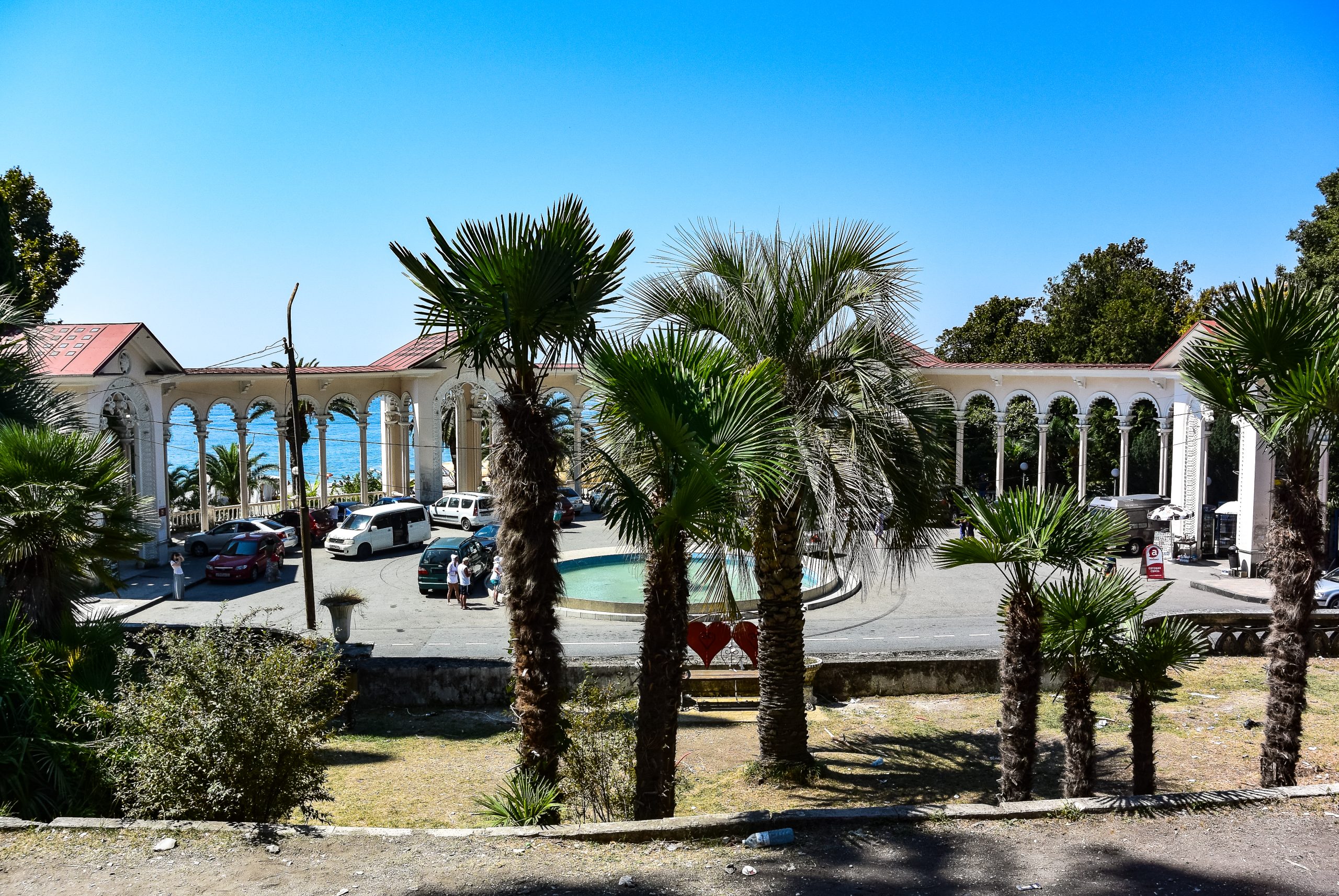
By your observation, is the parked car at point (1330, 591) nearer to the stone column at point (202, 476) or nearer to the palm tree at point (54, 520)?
the palm tree at point (54, 520)

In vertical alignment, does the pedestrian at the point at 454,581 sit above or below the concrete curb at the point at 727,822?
below

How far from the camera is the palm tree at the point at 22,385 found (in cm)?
1207

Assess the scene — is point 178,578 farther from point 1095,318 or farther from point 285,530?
point 1095,318

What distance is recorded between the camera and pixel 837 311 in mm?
10500

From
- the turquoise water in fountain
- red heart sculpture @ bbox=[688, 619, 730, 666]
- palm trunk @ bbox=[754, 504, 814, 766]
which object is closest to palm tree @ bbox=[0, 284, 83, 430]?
red heart sculpture @ bbox=[688, 619, 730, 666]

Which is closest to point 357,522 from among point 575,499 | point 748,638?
point 575,499

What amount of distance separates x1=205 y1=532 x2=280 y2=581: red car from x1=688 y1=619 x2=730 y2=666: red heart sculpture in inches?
635

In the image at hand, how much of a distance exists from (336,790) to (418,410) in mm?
28136

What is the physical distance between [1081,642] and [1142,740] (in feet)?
3.74

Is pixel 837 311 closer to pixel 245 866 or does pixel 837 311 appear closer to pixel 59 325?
pixel 245 866

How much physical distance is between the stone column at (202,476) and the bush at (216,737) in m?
24.6

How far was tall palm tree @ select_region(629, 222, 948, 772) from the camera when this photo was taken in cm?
1002

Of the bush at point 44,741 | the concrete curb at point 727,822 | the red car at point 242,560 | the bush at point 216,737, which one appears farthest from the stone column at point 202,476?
the concrete curb at point 727,822

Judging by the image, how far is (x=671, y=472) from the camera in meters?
7.50
